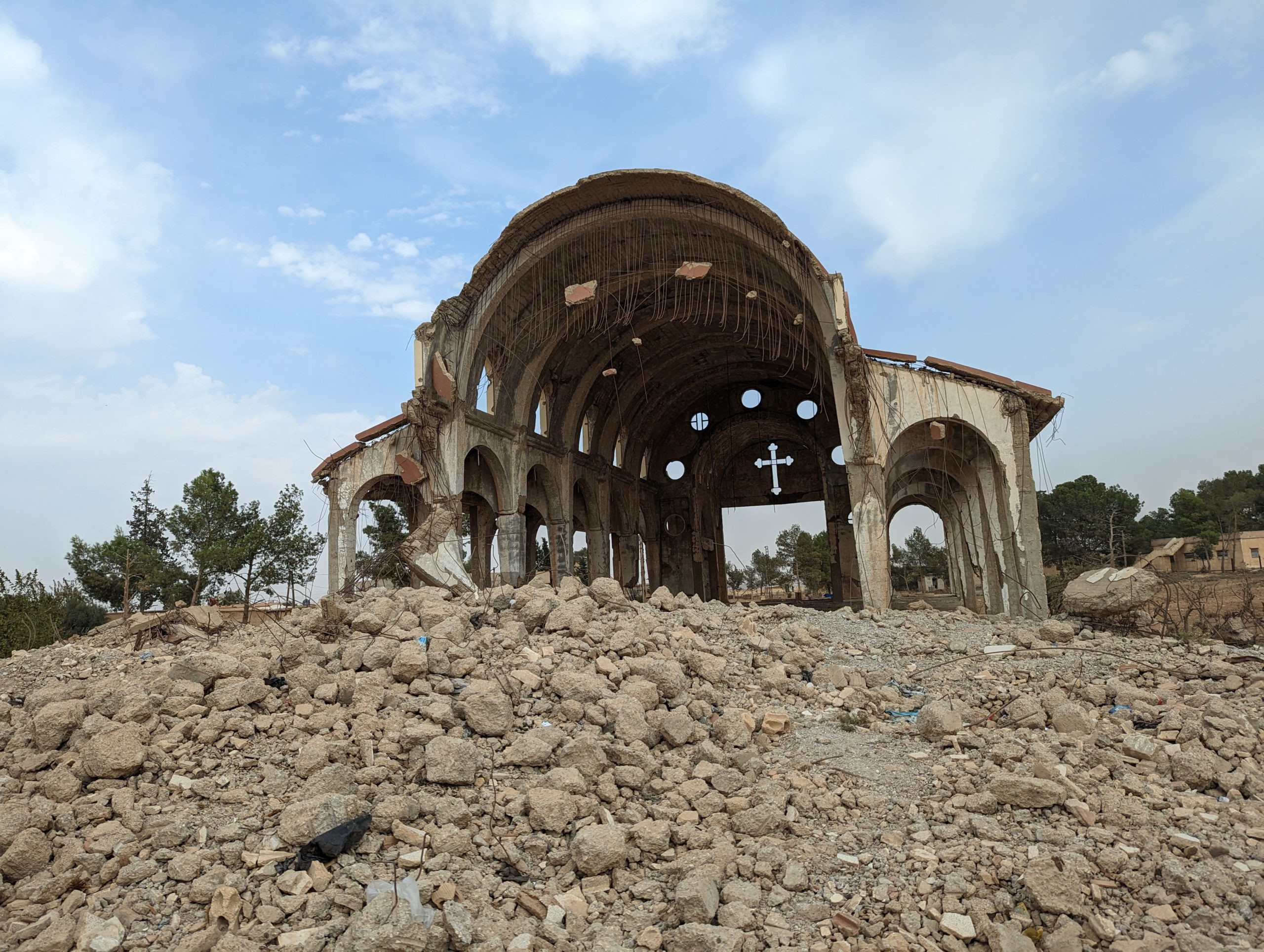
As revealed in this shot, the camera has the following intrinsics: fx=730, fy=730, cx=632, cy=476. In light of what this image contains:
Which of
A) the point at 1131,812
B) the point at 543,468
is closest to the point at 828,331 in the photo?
the point at 543,468

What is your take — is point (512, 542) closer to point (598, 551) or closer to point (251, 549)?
point (598, 551)

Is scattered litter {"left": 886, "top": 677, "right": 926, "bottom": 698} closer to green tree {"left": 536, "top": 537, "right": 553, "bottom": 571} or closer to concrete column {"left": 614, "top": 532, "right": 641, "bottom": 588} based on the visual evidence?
concrete column {"left": 614, "top": 532, "right": 641, "bottom": 588}

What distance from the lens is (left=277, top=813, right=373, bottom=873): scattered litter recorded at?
12.6ft

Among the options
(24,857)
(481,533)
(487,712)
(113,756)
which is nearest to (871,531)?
(487,712)

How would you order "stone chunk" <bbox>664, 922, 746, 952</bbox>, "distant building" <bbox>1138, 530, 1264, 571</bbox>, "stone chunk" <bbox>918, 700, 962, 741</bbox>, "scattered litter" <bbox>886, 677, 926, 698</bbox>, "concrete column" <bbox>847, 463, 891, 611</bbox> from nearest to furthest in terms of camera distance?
"stone chunk" <bbox>664, 922, 746, 952</bbox> → "stone chunk" <bbox>918, 700, 962, 741</bbox> → "scattered litter" <bbox>886, 677, 926, 698</bbox> → "concrete column" <bbox>847, 463, 891, 611</bbox> → "distant building" <bbox>1138, 530, 1264, 571</bbox>

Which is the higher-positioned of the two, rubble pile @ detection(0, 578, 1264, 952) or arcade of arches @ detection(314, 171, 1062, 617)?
arcade of arches @ detection(314, 171, 1062, 617)

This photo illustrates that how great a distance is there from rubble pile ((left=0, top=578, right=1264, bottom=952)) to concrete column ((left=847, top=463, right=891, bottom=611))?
6055 mm

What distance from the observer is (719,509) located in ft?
94.8

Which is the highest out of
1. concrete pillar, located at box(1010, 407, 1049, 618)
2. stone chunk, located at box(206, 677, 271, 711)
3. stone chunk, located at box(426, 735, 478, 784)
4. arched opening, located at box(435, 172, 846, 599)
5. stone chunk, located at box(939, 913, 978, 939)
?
arched opening, located at box(435, 172, 846, 599)

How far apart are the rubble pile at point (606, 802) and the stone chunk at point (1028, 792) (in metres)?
0.01

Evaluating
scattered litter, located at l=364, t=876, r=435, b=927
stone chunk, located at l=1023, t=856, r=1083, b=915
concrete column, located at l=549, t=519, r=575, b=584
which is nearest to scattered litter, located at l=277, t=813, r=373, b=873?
scattered litter, located at l=364, t=876, r=435, b=927

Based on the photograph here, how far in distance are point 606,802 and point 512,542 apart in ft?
43.7

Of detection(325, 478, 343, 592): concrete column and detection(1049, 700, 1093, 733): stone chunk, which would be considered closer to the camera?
detection(1049, 700, 1093, 733): stone chunk

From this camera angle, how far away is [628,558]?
83.1ft
